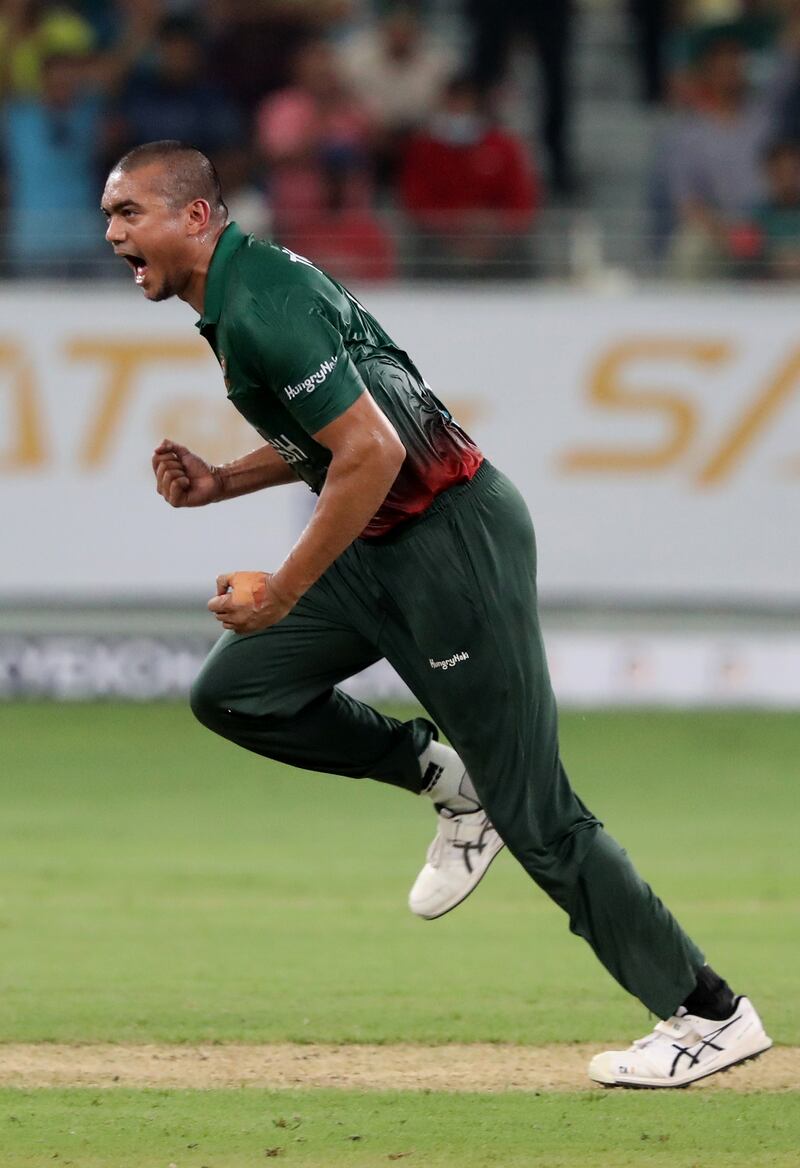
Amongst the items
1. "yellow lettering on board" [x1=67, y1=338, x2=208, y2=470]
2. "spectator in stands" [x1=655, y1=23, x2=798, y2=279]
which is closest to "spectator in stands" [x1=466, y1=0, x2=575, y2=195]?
"spectator in stands" [x1=655, y1=23, x2=798, y2=279]

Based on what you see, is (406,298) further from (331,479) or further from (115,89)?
(331,479)

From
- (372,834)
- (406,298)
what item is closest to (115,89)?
(406,298)

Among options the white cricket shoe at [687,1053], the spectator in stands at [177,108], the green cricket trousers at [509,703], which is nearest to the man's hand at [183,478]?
the green cricket trousers at [509,703]

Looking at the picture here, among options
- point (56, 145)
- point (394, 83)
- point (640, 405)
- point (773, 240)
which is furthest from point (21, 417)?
point (773, 240)

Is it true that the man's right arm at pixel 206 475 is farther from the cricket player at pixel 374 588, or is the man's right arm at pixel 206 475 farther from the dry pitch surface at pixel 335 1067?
the dry pitch surface at pixel 335 1067

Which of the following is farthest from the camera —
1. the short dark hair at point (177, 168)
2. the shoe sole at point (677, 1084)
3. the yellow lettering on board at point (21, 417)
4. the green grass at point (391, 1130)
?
the yellow lettering on board at point (21, 417)

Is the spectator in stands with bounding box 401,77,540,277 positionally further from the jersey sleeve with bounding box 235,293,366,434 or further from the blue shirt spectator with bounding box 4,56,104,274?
the jersey sleeve with bounding box 235,293,366,434

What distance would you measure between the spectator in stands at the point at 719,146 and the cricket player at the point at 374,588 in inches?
301

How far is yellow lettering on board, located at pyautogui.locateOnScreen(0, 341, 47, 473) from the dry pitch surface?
276 inches

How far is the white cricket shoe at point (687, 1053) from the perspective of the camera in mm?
5195

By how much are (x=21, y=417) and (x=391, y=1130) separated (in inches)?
317

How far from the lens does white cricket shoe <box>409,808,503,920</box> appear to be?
579cm

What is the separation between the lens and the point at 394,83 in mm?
14312

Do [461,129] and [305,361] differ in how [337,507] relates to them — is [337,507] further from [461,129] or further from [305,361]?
[461,129]
